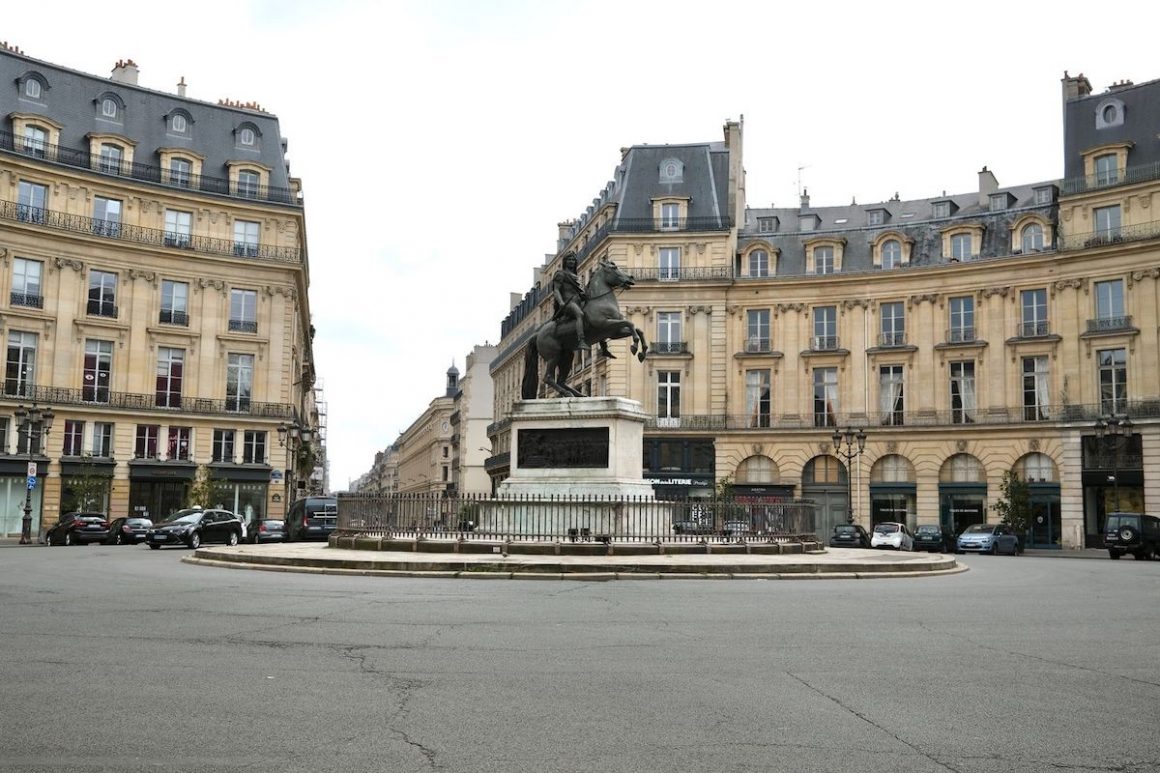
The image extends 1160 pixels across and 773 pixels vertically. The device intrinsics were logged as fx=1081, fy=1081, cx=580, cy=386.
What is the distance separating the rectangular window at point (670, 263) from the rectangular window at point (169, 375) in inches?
1056

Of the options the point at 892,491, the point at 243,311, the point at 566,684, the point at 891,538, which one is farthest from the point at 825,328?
the point at 566,684

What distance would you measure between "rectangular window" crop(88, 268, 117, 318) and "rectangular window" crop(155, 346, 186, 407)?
316cm

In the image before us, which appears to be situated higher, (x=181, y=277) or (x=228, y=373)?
(x=181, y=277)

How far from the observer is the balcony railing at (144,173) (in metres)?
53.0

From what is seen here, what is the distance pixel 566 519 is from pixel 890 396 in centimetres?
4187

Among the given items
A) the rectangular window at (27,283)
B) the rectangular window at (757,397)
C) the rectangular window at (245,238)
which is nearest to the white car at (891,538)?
the rectangular window at (757,397)

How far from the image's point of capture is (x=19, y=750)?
5941 millimetres

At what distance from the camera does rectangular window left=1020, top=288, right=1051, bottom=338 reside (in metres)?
56.0

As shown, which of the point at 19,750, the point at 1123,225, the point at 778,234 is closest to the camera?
the point at 19,750

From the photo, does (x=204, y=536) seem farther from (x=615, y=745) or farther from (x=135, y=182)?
(x=615, y=745)

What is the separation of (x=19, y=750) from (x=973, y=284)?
5772 cm

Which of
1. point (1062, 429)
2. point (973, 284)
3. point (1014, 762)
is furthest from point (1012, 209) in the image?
point (1014, 762)

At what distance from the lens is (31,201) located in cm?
5294

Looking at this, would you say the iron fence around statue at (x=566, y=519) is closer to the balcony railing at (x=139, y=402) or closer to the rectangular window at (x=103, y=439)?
the rectangular window at (x=103, y=439)
